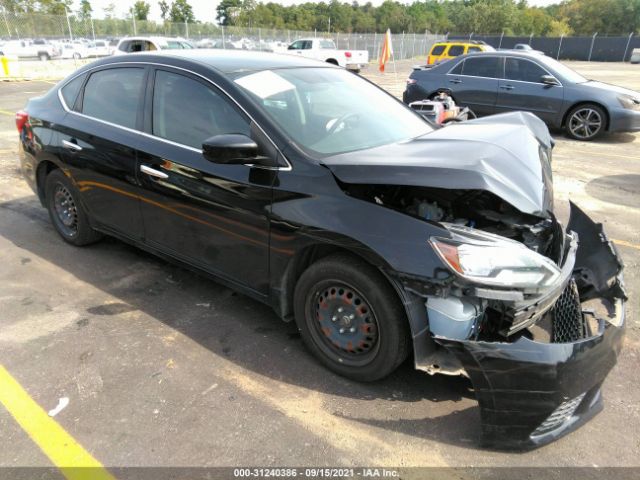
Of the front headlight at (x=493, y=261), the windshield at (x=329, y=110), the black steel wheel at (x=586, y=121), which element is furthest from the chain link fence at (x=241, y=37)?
the front headlight at (x=493, y=261)

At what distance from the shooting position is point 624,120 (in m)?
9.09

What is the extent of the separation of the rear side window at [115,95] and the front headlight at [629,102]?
9.06 m

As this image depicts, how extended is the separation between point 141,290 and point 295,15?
10082cm

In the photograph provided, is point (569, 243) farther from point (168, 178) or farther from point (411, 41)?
point (411, 41)

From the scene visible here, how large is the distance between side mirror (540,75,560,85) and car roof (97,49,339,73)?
7412 millimetres

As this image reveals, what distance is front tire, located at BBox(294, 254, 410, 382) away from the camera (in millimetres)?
2475

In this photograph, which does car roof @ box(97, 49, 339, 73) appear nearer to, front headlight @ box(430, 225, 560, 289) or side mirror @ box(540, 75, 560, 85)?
front headlight @ box(430, 225, 560, 289)

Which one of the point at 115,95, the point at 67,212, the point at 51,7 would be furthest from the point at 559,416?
the point at 51,7

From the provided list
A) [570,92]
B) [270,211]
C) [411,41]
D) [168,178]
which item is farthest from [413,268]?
[411,41]

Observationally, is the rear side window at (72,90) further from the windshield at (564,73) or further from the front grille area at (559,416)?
the windshield at (564,73)

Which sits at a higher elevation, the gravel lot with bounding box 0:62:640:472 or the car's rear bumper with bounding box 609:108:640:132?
the car's rear bumper with bounding box 609:108:640:132

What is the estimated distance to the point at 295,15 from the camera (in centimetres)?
9431

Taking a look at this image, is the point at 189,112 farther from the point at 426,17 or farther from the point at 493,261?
the point at 426,17

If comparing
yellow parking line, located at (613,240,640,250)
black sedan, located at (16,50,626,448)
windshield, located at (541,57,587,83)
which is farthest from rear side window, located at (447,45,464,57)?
black sedan, located at (16,50,626,448)
